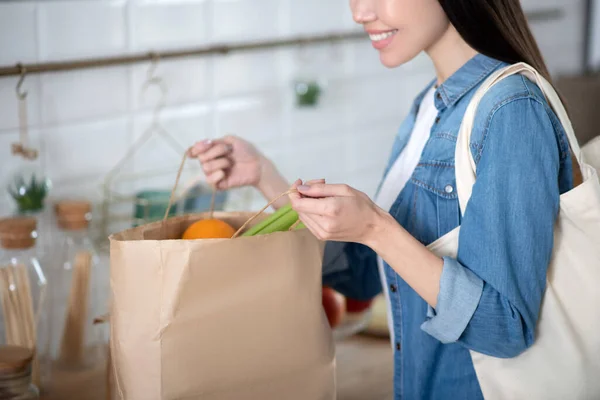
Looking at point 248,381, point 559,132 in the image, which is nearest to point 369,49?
point 559,132

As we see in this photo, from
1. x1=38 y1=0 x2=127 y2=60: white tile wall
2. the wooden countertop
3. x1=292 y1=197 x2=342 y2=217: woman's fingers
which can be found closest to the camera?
x1=292 y1=197 x2=342 y2=217: woman's fingers

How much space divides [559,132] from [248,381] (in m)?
0.48

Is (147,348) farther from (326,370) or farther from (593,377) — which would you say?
(593,377)

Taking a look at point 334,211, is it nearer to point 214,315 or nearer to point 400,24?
point 214,315

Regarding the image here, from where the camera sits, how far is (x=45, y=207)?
1423 mm

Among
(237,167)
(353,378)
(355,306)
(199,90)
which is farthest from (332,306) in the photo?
(199,90)

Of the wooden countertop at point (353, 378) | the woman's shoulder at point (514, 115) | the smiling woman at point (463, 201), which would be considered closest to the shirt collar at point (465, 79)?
the smiling woman at point (463, 201)

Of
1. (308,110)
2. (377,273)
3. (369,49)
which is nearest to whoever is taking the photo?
(377,273)

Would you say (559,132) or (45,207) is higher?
(559,132)

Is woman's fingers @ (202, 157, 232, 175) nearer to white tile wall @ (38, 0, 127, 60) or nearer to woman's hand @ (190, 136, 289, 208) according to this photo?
woman's hand @ (190, 136, 289, 208)

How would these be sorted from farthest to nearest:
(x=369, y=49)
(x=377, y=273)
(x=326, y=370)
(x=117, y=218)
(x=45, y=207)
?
(x=369, y=49) → (x=117, y=218) → (x=45, y=207) → (x=377, y=273) → (x=326, y=370)

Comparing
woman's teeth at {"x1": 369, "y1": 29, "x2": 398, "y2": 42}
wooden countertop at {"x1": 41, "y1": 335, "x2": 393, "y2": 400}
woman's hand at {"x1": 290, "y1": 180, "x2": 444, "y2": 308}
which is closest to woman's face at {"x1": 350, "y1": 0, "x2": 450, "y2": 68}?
woman's teeth at {"x1": 369, "y1": 29, "x2": 398, "y2": 42}

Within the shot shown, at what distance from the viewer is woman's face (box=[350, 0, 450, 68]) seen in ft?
3.43

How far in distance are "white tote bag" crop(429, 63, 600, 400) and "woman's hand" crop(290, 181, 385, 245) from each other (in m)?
0.15
